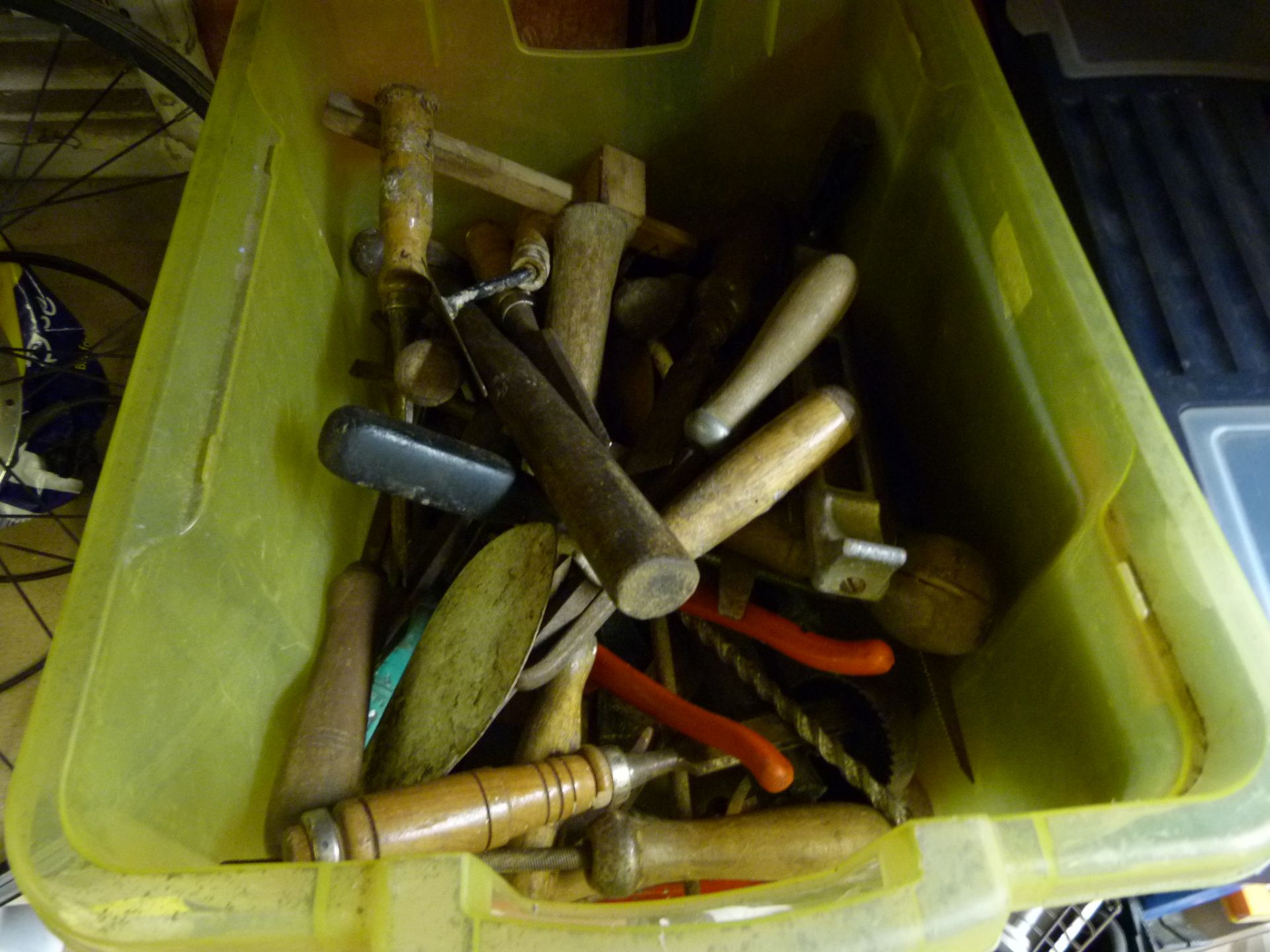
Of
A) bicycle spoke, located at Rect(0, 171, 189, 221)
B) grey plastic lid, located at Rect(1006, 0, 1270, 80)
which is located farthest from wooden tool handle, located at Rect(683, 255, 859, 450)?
bicycle spoke, located at Rect(0, 171, 189, 221)

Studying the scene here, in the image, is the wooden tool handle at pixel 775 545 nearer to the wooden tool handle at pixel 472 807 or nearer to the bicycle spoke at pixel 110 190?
the wooden tool handle at pixel 472 807

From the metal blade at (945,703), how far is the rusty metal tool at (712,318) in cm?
25

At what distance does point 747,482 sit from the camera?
1.86ft

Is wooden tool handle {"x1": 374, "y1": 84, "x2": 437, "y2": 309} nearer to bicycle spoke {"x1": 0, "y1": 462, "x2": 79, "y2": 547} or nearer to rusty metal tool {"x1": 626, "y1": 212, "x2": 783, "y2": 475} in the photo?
rusty metal tool {"x1": 626, "y1": 212, "x2": 783, "y2": 475}

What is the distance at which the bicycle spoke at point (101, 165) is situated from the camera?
997 millimetres

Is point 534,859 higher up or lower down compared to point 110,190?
lower down

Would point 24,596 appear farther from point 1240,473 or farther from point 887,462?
point 1240,473

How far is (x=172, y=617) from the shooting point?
487 millimetres

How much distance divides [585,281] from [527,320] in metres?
0.08

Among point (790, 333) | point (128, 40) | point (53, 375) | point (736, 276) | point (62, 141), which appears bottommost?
point (790, 333)

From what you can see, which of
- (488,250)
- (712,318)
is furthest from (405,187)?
(712,318)

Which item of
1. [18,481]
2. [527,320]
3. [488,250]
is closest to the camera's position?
[527,320]

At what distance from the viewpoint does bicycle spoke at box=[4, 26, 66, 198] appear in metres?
0.94

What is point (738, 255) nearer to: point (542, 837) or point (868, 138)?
point (868, 138)
